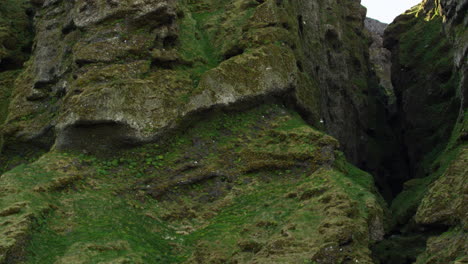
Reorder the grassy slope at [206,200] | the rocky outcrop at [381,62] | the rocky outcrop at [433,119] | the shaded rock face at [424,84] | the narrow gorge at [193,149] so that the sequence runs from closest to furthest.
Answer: the grassy slope at [206,200]
the narrow gorge at [193,149]
the rocky outcrop at [433,119]
the shaded rock face at [424,84]
the rocky outcrop at [381,62]

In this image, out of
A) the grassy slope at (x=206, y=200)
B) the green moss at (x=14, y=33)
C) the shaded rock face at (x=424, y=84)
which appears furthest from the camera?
the shaded rock face at (x=424, y=84)

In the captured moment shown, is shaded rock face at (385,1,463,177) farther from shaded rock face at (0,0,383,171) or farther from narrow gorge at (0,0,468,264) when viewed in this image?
shaded rock face at (0,0,383,171)

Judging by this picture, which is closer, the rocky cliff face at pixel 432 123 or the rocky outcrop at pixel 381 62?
the rocky cliff face at pixel 432 123

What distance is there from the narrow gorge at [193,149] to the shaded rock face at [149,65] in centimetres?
10

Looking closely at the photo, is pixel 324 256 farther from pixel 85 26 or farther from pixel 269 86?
pixel 85 26

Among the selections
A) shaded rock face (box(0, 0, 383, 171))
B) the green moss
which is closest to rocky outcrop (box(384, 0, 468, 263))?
shaded rock face (box(0, 0, 383, 171))

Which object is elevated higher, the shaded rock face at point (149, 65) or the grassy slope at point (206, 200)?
the shaded rock face at point (149, 65)

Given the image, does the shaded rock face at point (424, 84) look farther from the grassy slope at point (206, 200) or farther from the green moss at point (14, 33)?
the green moss at point (14, 33)

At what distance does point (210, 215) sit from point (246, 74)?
979cm

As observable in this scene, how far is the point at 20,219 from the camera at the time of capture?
18.5 m

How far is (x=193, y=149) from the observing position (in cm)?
2617

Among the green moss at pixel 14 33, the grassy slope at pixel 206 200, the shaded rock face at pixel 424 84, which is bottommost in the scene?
the grassy slope at pixel 206 200

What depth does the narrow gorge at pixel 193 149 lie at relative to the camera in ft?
61.5

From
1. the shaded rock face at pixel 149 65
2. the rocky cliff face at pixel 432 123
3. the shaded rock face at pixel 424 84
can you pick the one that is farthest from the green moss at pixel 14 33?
the shaded rock face at pixel 424 84
